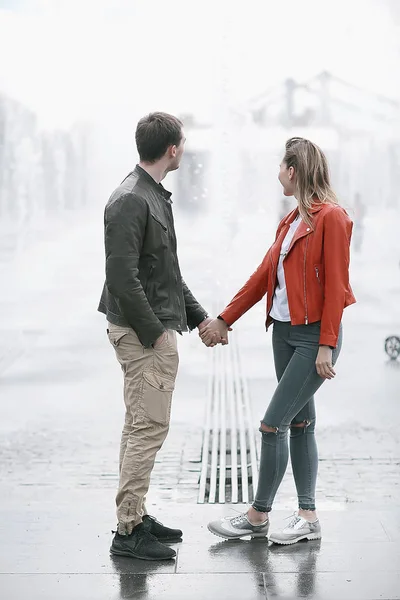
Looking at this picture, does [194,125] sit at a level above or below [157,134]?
above

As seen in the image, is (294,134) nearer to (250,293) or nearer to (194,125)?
(194,125)

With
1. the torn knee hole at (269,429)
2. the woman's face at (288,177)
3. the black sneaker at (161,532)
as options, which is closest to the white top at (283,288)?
the woman's face at (288,177)

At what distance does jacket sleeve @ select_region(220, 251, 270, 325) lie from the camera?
3455 millimetres

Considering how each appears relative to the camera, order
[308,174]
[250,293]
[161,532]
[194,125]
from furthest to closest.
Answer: [194,125] < [250,293] < [161,532] < [308,174]

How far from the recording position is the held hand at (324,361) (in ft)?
10.5

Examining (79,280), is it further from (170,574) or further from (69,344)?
(170,574)

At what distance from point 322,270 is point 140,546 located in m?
1.11

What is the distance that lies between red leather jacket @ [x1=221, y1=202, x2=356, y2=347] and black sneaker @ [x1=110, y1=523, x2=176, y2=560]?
2.86 feet

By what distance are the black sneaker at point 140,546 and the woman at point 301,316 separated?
274 millimetres

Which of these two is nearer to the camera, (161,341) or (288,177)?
(161,341)

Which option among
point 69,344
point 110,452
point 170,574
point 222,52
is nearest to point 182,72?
point 222,52

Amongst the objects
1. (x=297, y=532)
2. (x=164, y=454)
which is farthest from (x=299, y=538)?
(x=164, y=454)

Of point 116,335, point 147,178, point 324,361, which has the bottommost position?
point 324,361

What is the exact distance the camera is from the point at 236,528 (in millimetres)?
3418
